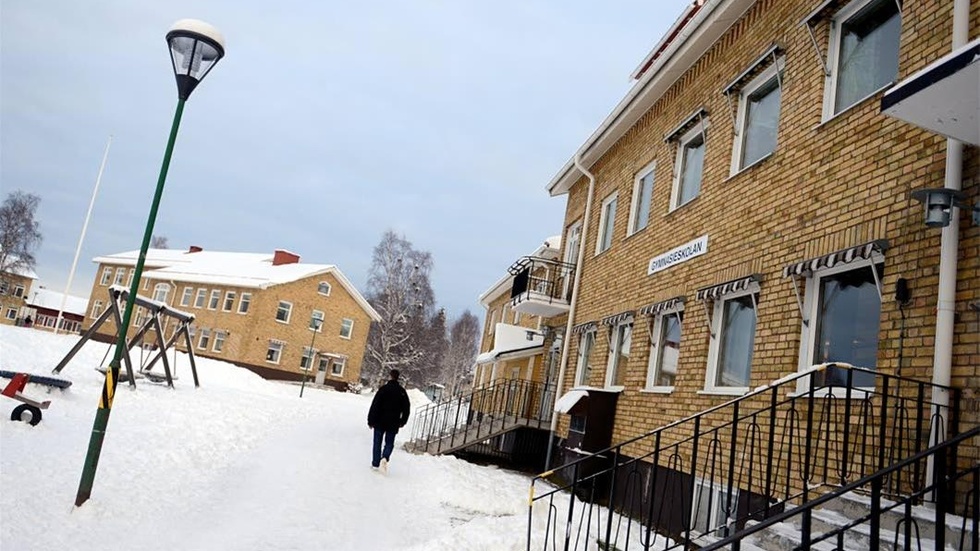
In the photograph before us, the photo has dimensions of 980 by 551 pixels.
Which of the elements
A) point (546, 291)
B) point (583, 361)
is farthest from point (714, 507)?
point (546, 291)

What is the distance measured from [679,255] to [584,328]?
4.04 metres

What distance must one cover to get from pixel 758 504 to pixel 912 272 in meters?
2.73

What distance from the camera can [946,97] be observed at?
4.28 metres

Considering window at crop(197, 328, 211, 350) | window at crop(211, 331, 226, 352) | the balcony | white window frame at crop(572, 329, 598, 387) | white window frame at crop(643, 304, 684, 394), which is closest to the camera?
white window frame at crop(643, 304, 684, 394)

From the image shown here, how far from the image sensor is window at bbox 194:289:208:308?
152ft

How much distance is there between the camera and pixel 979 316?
474cm

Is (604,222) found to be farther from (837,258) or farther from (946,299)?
(946,299)

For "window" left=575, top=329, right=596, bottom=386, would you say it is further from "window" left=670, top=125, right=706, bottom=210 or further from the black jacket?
the black jacket

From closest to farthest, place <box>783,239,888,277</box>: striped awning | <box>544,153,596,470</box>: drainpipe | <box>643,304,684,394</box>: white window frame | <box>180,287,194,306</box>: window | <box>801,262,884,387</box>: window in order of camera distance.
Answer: <box>783,239,888,277</box>: striped awning < <box>801,262,884,387</box>: window < <box>643,304,684,394</box>: white window frame < <box>544,153,596,470</box>: drainpipe < <box>180,287,194,306</box>: window

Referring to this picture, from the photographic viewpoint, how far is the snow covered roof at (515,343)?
61.8 feet

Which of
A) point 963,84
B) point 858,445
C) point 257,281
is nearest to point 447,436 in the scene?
point 858,445

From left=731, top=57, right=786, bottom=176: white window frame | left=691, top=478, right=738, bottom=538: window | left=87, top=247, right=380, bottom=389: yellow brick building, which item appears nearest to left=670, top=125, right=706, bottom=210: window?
left=731, top=57, right=786, bottom=176: white window frame

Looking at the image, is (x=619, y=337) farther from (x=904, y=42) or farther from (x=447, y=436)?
(x=904, y=42)

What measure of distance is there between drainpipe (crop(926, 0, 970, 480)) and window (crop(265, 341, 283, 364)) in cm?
4274
